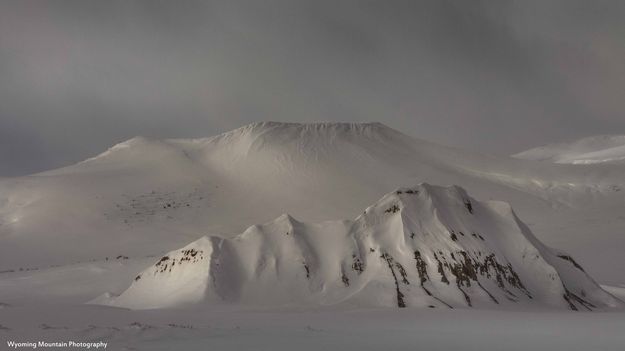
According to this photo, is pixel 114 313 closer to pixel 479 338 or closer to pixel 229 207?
pixel 479 338

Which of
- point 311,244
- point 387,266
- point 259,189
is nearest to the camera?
point 387,266

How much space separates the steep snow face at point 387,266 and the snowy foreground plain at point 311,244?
9 centimetres

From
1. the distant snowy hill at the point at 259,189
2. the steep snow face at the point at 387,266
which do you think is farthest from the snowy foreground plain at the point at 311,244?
the distant snowy hill at the point at 259,189

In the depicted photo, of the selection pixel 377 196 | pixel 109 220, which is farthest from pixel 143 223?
pixel 377 196

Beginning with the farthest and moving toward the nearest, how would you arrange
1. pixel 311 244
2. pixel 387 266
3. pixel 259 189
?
pixel 259 189, pixel 311 244, pixel 387 266

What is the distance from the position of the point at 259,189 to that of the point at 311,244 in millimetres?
50939

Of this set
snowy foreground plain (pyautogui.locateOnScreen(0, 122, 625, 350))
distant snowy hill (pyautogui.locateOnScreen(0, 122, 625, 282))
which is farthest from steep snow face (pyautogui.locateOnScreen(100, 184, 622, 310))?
distant snowy hill (pyautogui.locateOnScreen(0, 122, 625, 282))

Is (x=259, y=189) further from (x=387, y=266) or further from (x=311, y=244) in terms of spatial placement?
(x=387, y=266)

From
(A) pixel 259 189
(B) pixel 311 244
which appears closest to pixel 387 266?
(B) pixel 311 244

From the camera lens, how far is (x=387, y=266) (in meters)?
22.3

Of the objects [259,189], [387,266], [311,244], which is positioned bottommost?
[387,266]

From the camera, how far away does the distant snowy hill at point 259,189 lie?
53.3 meters

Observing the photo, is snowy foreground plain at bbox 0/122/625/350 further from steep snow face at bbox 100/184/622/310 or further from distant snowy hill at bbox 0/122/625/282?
distant snowy hill at bbox 0/122/625/282

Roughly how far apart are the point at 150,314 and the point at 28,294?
16.0 metres
